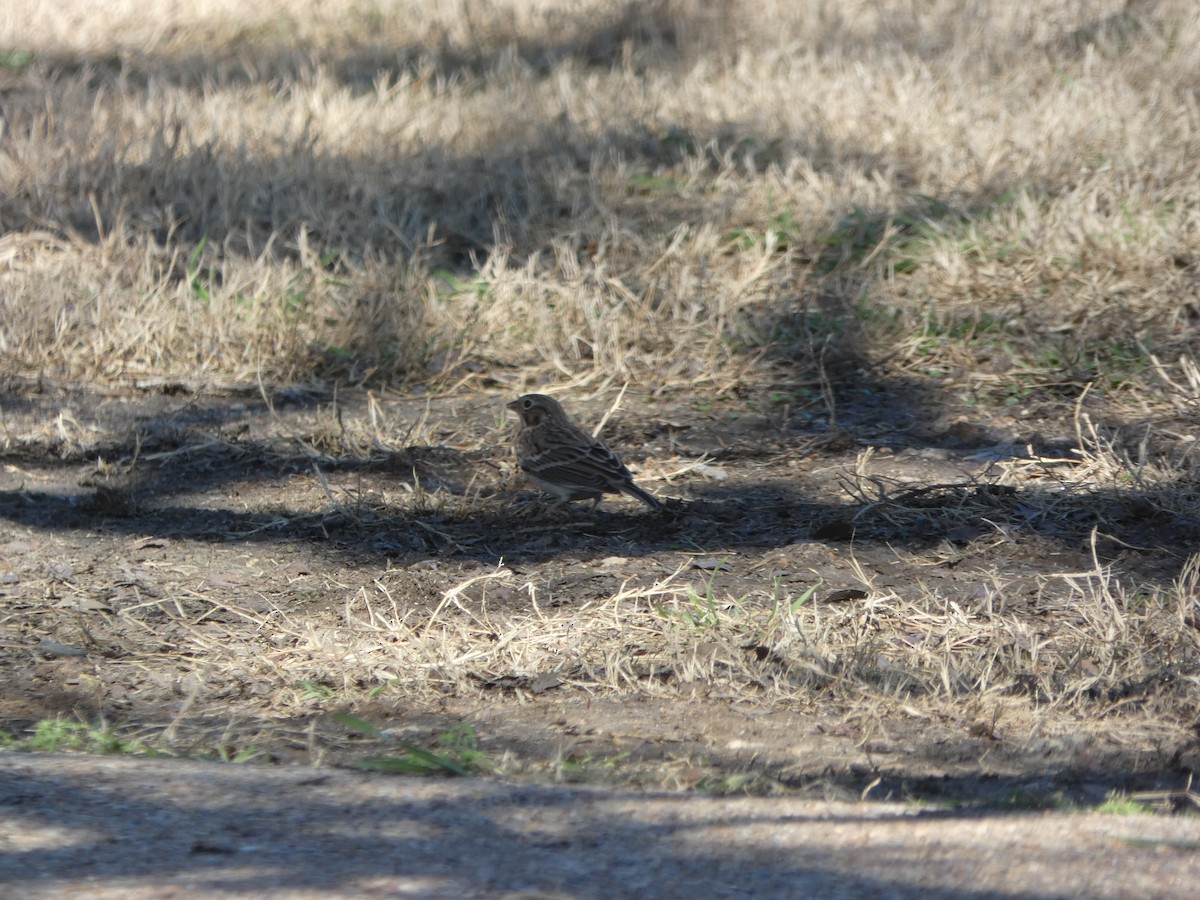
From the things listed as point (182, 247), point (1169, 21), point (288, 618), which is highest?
point (1169, 21)

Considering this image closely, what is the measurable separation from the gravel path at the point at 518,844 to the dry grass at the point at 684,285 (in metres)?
0.68

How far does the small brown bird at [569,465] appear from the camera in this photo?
513 centimetres

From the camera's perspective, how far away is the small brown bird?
→ 513 cm

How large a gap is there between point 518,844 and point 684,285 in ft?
15.3

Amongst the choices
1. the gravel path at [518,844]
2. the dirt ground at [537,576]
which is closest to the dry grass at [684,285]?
the dirt ground at [537,576]

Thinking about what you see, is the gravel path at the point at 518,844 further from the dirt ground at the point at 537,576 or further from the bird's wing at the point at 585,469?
the bird's wing at the point at 585,469

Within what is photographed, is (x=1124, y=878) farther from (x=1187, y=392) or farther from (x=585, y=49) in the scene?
(x=585, y=49)

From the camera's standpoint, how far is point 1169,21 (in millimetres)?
9812

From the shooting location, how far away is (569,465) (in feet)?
16.8

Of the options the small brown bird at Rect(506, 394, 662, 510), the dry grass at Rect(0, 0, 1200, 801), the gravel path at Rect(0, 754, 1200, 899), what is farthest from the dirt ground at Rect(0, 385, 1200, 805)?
the gravel path at Rect(0, 754, 1200, 899)

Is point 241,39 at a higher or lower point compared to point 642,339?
higher

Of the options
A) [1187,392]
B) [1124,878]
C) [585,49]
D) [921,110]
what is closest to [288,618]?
[1124,878]

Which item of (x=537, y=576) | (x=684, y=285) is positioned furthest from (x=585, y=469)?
(x=684, y=285)

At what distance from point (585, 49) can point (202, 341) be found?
18.7ft
